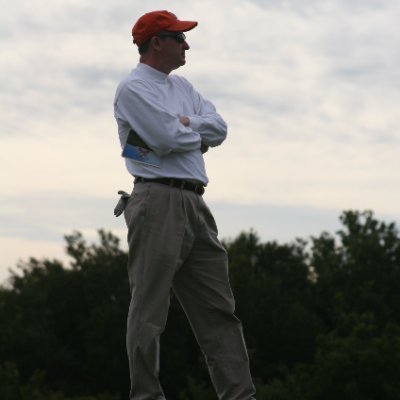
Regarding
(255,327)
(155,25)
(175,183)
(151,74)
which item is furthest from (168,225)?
(255,327)

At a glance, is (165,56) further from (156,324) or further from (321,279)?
(321,279)

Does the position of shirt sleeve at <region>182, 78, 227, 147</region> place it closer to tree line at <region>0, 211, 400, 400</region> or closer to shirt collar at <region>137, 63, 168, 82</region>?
shirt collar at <region>137, 63, 168, 82</region>

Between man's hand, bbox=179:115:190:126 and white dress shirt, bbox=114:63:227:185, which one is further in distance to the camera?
man's hand, bbox=179:115:190:126

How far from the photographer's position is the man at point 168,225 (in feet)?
20.1

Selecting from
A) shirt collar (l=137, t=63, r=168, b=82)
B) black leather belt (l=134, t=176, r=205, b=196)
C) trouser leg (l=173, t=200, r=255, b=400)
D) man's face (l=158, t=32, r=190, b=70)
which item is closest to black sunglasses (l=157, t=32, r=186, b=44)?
man's face (l=158, t=32, r=190, b=70)

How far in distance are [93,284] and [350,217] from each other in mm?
24276

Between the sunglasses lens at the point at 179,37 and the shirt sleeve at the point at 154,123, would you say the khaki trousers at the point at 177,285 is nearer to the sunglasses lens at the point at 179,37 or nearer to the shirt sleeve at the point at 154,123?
the shirt sleeve at the point at 154,123

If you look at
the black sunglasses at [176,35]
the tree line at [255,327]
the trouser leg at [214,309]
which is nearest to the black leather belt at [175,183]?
the trouser leg at [214,309]

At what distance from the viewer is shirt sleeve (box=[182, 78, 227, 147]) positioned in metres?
6.36

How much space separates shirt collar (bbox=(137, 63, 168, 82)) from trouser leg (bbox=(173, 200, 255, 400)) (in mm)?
717

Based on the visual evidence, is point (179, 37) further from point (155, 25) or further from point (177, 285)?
point (177, 285)

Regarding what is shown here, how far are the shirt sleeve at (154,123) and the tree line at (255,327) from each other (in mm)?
60886

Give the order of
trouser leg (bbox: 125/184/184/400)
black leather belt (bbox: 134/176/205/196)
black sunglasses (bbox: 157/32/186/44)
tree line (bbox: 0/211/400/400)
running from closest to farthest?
trouser leg (bbox: 125/184/184/400)
black leather belt (bbox: 134/176/205/196)
black sunglasses (bbox: 157/32/186/44)
tree line (bbox: 0/211/400/400)

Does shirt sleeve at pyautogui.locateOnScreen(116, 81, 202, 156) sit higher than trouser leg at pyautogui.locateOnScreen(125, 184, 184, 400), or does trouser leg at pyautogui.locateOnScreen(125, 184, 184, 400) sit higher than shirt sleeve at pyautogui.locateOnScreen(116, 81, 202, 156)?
shirt sleeve at pyautogui.locateOnScreen(116, 81, 202, 156)
